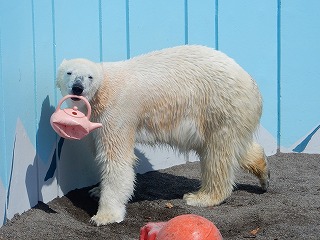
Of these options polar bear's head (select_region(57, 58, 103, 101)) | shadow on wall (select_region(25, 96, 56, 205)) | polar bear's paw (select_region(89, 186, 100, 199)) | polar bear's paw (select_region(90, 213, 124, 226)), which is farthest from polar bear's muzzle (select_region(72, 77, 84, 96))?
polar bear's paw (select_region(89, 186, 100, 199))

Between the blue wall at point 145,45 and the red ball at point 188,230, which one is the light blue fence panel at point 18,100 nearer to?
the blue wall at point 145,45

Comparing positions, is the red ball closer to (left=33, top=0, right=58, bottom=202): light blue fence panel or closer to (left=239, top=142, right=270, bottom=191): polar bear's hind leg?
(left=33, top=0, right=58, bottom=202): light blue fence panel

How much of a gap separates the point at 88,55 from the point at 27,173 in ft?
2.99

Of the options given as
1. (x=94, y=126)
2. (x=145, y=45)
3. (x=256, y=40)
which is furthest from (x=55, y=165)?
(x=256, y=40)

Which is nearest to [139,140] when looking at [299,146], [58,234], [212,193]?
[212,193]

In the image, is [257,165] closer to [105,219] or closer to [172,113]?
[172,113]

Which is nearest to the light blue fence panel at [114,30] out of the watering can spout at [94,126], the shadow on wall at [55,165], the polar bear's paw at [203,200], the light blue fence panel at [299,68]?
the shadow on wall at [55,165]

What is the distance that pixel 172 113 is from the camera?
3877 millimetres

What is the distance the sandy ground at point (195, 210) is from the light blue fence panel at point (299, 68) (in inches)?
15.7

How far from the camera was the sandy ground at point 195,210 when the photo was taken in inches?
130

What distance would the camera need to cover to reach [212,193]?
3982 millimetres

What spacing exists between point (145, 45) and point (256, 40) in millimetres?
898

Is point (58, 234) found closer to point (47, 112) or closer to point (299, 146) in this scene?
point (47, 112)

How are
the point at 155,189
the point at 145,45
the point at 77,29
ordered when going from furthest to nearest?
the point at 145,45, the point at 155,189, the point at 77,29
